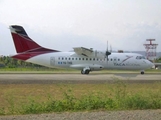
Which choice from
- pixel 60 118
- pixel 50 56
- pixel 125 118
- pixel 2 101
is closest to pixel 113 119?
pixel 125 118

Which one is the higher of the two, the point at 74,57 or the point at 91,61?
the point at 74,57

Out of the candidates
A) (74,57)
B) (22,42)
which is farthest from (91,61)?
(22,42)

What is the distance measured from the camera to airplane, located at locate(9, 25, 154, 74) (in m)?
34.3

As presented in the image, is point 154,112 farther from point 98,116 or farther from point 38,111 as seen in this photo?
point 38,111

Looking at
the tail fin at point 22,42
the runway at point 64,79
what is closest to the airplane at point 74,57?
the tail fin at point 22,42

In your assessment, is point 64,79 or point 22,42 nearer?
point 64,79

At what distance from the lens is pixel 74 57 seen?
3528 cm

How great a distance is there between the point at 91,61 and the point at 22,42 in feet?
29.0

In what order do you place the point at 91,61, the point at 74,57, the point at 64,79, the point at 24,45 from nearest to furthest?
1. the point at 64,79
2. the point at 24,45
3. the point at 74,57
4. the point at 91,61

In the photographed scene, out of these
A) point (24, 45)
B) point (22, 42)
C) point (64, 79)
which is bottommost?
point (64, 79)

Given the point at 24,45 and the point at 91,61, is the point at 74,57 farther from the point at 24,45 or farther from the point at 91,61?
the point at 24,45

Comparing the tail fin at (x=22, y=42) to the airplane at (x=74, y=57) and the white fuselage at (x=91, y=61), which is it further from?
the white fuselage at (x=91, y=61)

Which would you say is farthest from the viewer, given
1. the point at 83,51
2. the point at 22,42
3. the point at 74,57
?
the point at 74,57

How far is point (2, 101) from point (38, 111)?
4.55m
